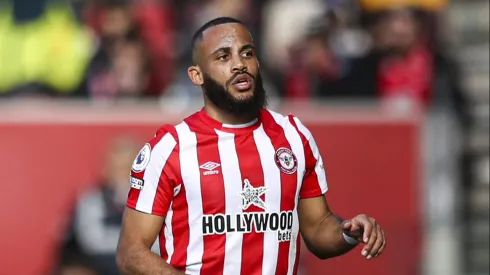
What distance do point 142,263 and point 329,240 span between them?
926mm

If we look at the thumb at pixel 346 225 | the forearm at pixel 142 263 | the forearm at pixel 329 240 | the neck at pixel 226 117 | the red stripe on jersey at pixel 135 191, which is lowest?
→ the forearm at pixel 142 263

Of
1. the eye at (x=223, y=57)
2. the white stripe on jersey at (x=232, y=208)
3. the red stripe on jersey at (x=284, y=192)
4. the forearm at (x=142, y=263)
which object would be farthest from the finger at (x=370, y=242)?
the eye at (x=223, y=57)

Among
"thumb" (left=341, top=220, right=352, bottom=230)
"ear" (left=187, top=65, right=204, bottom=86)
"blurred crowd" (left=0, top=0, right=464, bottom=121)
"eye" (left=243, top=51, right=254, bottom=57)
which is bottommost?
"thumb" (left=341, top=220, right=352, bottom=230)

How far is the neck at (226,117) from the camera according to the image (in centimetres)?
616

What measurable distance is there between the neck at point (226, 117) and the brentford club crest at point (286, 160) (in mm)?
212

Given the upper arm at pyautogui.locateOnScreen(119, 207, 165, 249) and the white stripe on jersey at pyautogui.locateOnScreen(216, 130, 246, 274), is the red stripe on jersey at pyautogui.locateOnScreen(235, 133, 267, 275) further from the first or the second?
the upper arm at pyautogui.locateOnScreen(119, 207, 165, 249)

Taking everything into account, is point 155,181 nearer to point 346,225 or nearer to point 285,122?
point 285,122

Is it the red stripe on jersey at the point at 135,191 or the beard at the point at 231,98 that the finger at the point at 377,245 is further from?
the red stripe on jersey at the point at 135,191

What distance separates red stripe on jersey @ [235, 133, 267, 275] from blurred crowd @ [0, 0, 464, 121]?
5712 mm

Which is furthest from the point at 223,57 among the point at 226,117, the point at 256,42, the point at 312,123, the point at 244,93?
the point at 256,42

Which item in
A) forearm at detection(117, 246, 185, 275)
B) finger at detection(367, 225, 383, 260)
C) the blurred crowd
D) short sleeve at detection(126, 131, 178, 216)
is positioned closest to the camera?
finger at detection(367, 225, 383, 260)

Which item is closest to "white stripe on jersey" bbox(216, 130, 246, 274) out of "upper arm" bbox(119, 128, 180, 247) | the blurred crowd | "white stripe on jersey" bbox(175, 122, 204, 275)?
"white stripe on jersey" bbox(175, 122, 204, 275)

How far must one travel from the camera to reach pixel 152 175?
599 centimetres

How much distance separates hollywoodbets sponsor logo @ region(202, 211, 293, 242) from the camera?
5.98 metres
